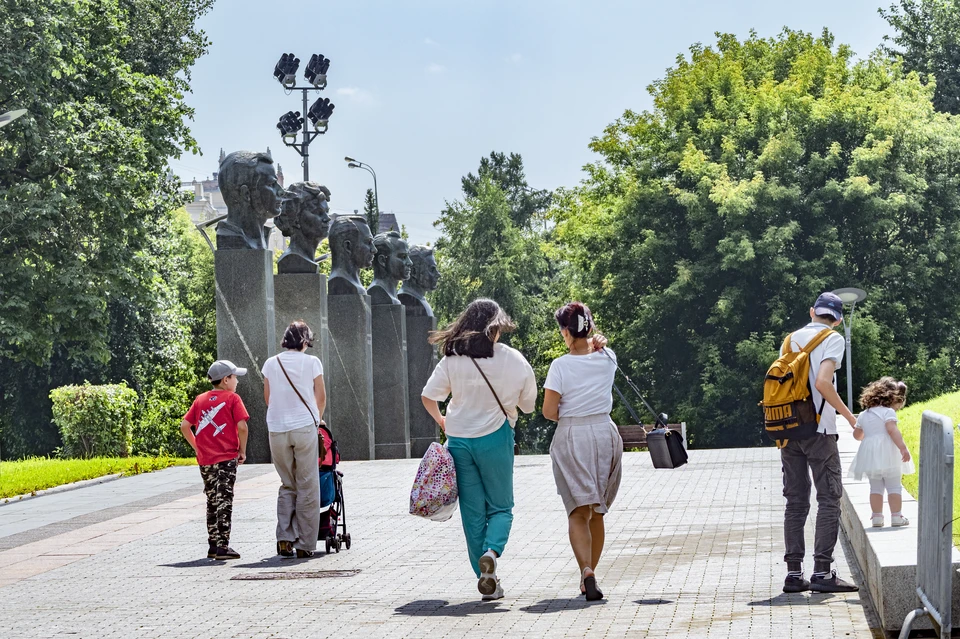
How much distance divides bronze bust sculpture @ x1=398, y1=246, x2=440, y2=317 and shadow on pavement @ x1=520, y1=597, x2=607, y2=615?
23.6 m

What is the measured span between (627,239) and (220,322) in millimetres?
23153

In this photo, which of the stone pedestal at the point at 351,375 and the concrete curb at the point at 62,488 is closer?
the concrete curb at the point at 62,488

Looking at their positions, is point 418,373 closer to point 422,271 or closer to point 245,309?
point 422,271

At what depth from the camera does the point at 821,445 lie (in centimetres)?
811

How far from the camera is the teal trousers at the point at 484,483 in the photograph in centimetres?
840

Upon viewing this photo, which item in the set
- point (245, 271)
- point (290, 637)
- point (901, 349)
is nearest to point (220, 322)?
point (245, 271)

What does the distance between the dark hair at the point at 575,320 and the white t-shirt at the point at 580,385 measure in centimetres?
18

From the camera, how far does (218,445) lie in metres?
10.9

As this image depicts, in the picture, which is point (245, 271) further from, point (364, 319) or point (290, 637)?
point (290, 637)

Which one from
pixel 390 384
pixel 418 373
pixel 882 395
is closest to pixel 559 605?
pixel 882 395

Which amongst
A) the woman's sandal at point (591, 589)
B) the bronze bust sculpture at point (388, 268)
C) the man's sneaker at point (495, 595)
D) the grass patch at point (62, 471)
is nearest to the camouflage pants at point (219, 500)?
the man's sneaker at point (495, 595)

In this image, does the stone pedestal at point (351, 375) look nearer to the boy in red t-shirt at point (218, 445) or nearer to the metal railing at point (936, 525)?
the boy in red t-shirt at point (218, 445)

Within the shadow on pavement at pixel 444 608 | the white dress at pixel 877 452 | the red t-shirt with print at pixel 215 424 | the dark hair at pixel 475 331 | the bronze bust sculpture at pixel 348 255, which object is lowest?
the shadow on pavement at pixel 444 608

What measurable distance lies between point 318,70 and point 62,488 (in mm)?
21822
